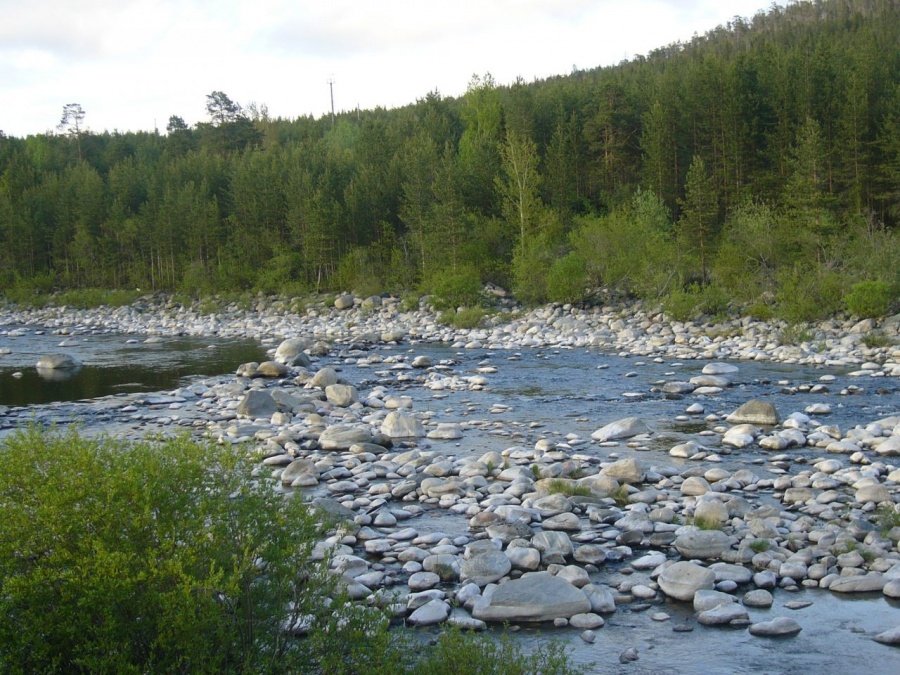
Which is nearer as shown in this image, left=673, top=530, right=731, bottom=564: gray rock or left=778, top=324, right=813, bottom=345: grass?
left=673, top=530, right=731, bottom=564: gray rock

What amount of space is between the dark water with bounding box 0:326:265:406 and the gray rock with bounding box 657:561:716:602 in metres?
15.6

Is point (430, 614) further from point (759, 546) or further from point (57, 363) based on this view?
point (57, 363)

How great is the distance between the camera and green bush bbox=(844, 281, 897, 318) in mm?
23422

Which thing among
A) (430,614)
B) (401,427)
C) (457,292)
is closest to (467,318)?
(457,292)

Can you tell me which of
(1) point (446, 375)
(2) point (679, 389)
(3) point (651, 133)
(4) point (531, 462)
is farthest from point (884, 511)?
(3) point (651, 133)

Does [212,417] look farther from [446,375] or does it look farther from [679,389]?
[679,389]

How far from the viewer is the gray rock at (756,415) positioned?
1319 centimetres

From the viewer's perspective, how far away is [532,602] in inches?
255

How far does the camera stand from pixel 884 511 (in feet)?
27.1

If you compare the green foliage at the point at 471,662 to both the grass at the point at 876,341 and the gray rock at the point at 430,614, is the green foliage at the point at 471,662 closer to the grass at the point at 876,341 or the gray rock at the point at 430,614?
the gray rock at the point at 430,614

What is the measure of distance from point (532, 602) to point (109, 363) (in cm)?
2223

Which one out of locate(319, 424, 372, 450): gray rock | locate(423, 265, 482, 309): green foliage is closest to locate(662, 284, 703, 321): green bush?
locate(423, 265, 482, 309): green foliage

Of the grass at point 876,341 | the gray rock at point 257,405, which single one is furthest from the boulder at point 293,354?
the grass at point 876,341

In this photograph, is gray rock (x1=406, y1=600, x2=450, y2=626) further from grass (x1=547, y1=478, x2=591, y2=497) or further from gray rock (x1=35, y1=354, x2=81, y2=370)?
gray rock (x1=35, y1=354, x2=81, y2=370)
